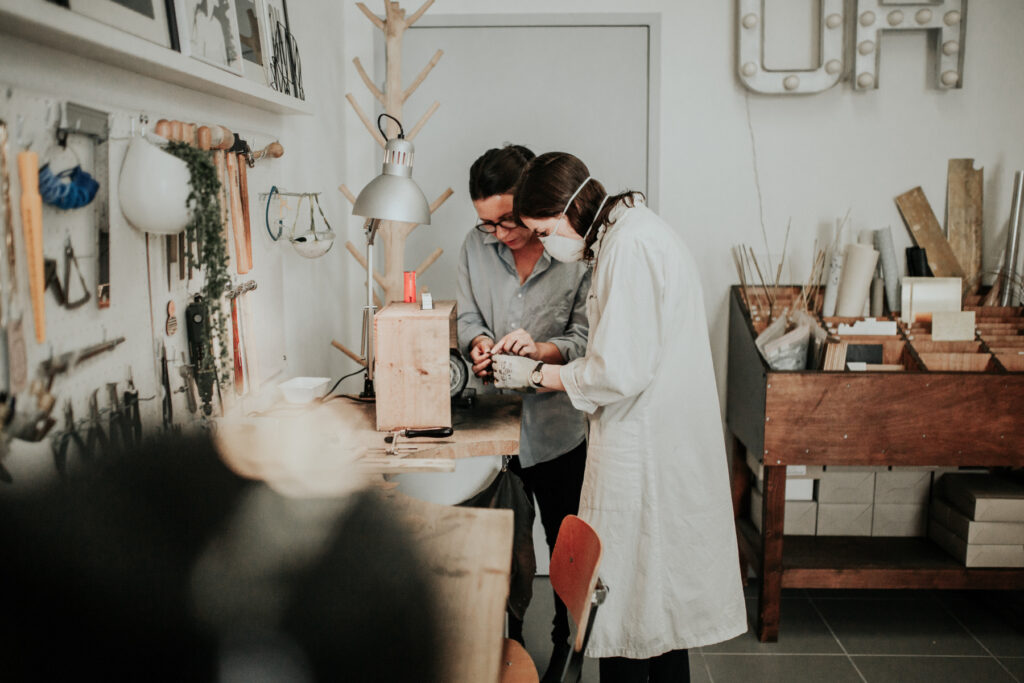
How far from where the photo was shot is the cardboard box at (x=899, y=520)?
298cm

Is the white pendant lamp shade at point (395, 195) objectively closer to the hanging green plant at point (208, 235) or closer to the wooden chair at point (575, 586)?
the hanging green plant at point (208, 235)

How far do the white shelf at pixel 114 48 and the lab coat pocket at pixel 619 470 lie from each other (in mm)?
1154

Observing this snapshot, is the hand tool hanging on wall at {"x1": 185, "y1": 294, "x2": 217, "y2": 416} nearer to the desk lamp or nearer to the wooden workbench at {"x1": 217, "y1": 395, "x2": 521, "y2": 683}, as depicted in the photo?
the wooden workbench at {"x1": 217, "y1": 395, "x2": 521, "y2": 683}

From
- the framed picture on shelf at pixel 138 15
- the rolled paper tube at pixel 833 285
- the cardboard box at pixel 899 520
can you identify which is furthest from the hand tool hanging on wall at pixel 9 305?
the cardboard box at pixel 899 520

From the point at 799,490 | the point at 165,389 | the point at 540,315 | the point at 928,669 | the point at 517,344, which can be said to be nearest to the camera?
the point at 165,389

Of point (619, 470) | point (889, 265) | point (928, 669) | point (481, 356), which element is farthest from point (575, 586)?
point (889, 265)

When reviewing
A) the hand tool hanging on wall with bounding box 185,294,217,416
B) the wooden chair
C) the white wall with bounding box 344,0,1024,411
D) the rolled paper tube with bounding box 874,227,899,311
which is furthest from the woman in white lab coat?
the rolled paper tube with bounding box 874,227,899,311

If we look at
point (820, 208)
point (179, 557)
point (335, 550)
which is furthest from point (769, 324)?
point (179, 557)

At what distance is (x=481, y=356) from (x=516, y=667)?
88 centimetres

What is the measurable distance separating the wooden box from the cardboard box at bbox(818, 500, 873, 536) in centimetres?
187

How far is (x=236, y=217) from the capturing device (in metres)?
1.77

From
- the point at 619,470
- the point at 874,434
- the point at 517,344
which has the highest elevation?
the point at 517,344

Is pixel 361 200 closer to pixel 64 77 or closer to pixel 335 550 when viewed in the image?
pixel 64 77

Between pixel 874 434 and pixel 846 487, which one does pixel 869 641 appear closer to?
pixel 846 487
